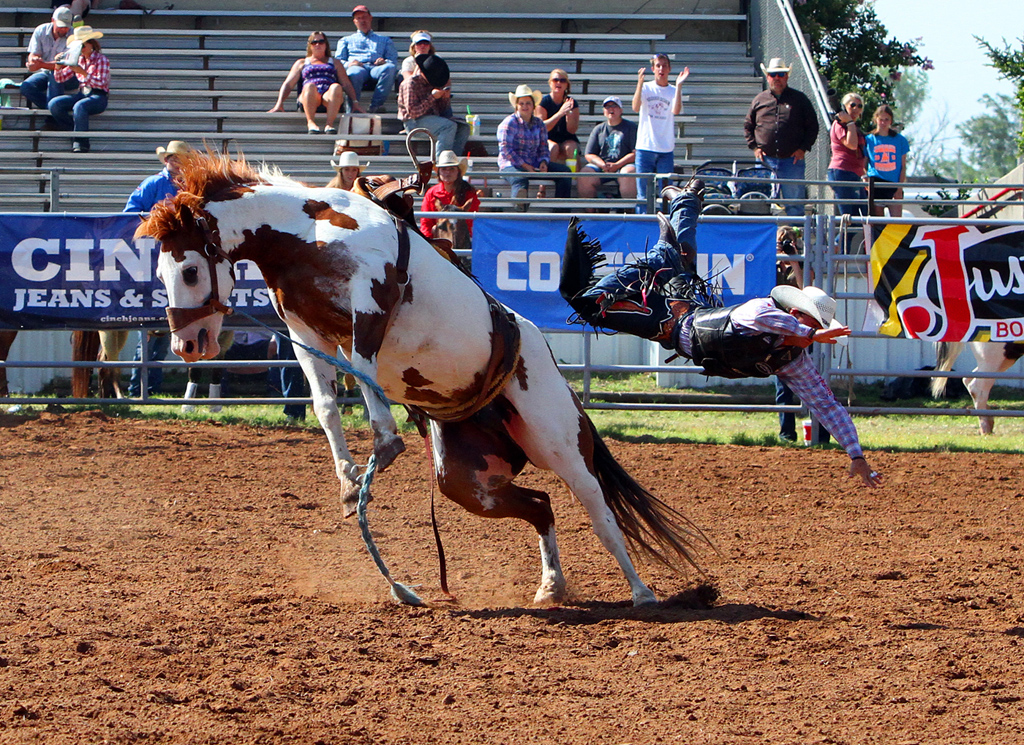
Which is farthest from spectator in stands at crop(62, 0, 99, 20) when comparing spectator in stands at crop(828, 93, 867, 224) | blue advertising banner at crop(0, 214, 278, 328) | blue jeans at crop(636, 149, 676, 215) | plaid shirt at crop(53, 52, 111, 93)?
spectator in stands at crop(828, 93, 867, 224)

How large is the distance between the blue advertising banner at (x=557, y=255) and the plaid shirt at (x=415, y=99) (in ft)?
15.4

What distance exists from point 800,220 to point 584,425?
506 centimetres

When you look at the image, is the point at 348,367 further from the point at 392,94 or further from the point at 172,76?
the point at 172,76

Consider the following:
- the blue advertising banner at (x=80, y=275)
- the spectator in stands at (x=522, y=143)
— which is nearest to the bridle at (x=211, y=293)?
the blue advertising banner at (x=80, y=275)

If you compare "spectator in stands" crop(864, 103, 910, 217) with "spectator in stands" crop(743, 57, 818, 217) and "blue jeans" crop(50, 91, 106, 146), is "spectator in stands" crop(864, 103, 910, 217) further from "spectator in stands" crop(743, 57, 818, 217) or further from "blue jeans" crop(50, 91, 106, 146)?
"blue jeans" crop(50, 91, 106, 146)

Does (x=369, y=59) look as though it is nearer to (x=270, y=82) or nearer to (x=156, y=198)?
(x=270, y=82)

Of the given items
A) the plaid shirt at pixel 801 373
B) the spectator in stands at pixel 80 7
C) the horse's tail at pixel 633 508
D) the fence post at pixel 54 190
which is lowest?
the horse's tail at pixel 633 508

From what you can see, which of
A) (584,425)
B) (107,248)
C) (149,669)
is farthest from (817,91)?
(149,669)

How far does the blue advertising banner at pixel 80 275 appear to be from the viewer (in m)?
10.0

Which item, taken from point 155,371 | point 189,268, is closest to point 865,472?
point 189,268

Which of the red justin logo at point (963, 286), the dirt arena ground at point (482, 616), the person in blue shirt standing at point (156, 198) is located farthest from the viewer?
the red justin logo at point (963, 286)

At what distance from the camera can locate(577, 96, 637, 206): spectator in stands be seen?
13.6 meters

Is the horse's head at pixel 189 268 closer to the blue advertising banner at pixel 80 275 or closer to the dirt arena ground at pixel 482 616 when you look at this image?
the dirt arena ground at pixel 482 616

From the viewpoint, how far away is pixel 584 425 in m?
5.80
